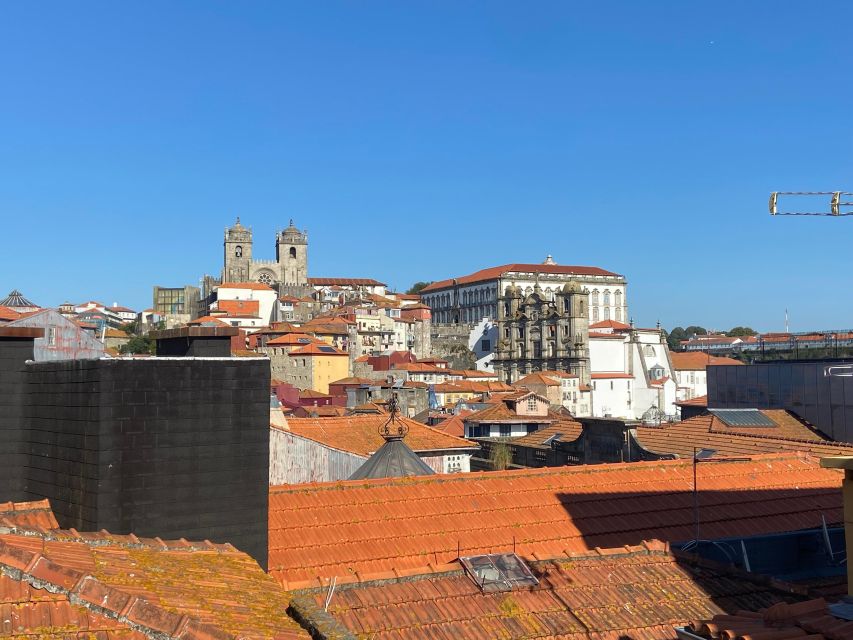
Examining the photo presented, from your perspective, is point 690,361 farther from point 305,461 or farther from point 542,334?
point 305,461

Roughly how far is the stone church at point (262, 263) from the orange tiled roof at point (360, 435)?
317 feet

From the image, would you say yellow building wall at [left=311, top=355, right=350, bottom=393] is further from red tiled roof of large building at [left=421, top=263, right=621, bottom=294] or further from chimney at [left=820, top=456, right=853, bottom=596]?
chimney at [left=820, top=456, right=853, bottom=596]

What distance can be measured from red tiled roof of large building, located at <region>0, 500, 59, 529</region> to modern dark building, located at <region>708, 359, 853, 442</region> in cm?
1904

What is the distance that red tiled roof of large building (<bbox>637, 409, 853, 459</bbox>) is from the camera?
1684 centimetres

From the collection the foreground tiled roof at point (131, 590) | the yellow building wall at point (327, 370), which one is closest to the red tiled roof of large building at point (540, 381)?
the yellow building wall at point (327, 370)

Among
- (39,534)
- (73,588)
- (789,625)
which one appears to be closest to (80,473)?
(39,534)

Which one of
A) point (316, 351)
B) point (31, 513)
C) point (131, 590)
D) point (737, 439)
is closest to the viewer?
point (131, 590)

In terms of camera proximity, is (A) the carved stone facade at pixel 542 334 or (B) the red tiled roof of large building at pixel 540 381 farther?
(A) the carved stone facade at pixel 542 334

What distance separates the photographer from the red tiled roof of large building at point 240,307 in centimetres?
9881

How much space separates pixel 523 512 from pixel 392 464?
14.6 ft

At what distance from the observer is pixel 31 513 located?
295 inches

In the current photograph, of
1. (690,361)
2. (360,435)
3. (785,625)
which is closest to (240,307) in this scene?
(690,361)

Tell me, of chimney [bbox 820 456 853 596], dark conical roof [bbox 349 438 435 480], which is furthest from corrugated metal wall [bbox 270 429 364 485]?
chimney [bbox 820 456 853 596]

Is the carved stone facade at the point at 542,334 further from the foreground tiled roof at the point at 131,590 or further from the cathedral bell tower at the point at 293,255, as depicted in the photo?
the foreground tiled roof at the point at 131,590
